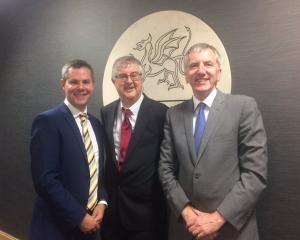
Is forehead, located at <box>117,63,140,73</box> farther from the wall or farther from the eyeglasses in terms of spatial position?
the wall

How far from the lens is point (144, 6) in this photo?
2.64 meters

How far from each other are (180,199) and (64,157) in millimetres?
743

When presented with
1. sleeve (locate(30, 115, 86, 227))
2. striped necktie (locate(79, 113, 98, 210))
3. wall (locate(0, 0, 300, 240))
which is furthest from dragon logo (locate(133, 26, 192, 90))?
sleeve (locate(30, 115, 86, 227))

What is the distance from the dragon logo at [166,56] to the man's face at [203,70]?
1.64 feet

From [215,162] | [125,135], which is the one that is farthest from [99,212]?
[215,162]

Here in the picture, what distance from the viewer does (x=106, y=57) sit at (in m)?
2.95

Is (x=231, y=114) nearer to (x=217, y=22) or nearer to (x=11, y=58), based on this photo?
(x=217, y=22)

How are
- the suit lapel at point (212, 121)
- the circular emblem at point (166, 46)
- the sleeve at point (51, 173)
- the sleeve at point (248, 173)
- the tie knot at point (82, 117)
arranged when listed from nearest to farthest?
1. the sleeve at point (248, 173)
2. the suit lapel at point (212, 121)
3. the sleeve at point (51, 173)
4. the tie knot at point (82, 117)
5. the circular emblem at point (166, 46)

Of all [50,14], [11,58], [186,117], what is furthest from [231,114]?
[11,58]

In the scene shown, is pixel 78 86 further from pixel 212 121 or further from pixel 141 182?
pixel 212 121

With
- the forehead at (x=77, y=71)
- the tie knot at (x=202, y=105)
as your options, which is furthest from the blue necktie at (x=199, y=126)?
the forehead at (x=77, y=71)

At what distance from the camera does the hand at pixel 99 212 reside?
2.07 meters

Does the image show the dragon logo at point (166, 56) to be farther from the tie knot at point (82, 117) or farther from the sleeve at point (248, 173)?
the sleeve at point (248, 173)

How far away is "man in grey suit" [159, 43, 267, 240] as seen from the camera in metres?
1.73
